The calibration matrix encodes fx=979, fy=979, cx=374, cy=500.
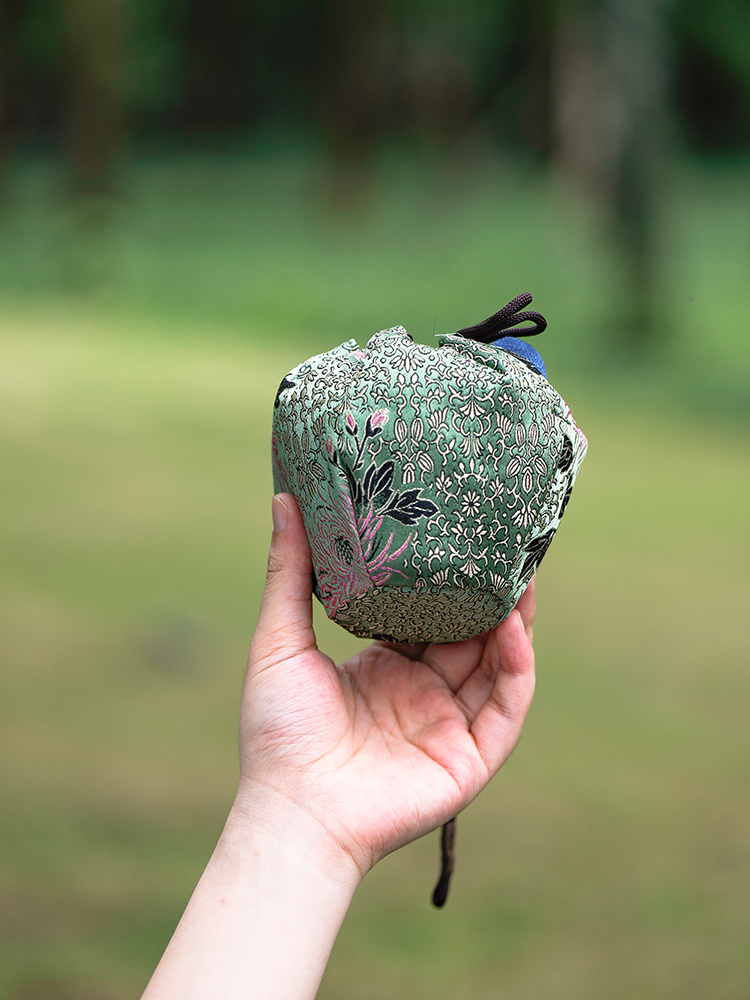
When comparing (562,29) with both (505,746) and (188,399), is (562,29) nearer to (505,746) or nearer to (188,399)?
(188,399)

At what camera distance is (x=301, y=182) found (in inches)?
299

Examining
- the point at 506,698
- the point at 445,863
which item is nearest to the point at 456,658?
the point at 506,698

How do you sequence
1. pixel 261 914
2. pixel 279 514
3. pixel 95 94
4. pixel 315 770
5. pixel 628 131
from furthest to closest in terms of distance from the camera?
pixel 95 94
pixel 628 131
pixel 279 514
pixel 315 770
pixel 261 914

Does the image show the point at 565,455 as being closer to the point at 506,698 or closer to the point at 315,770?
the point at 506,698

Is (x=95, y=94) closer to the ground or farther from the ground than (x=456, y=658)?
farther from the ground

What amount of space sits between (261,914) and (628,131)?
17.3 ft

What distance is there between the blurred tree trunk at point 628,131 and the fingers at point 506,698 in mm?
4006

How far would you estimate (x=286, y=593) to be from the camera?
1.04 metres

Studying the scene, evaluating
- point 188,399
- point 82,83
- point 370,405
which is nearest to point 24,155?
point 82,83

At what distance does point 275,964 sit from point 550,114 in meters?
7.43

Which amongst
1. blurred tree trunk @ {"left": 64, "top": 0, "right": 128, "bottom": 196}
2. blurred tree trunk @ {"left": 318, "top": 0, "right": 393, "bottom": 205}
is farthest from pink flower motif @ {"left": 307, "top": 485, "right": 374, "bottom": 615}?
blurred tree trunk @ {"left": 318, "top": 0, "right": 393, "bottom": 205}

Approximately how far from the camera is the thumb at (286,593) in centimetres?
102

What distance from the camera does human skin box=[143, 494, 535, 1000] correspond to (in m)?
0.82

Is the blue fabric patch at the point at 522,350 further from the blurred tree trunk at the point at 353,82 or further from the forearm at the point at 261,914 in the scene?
the blurred tree trunk at the point at 353,82
